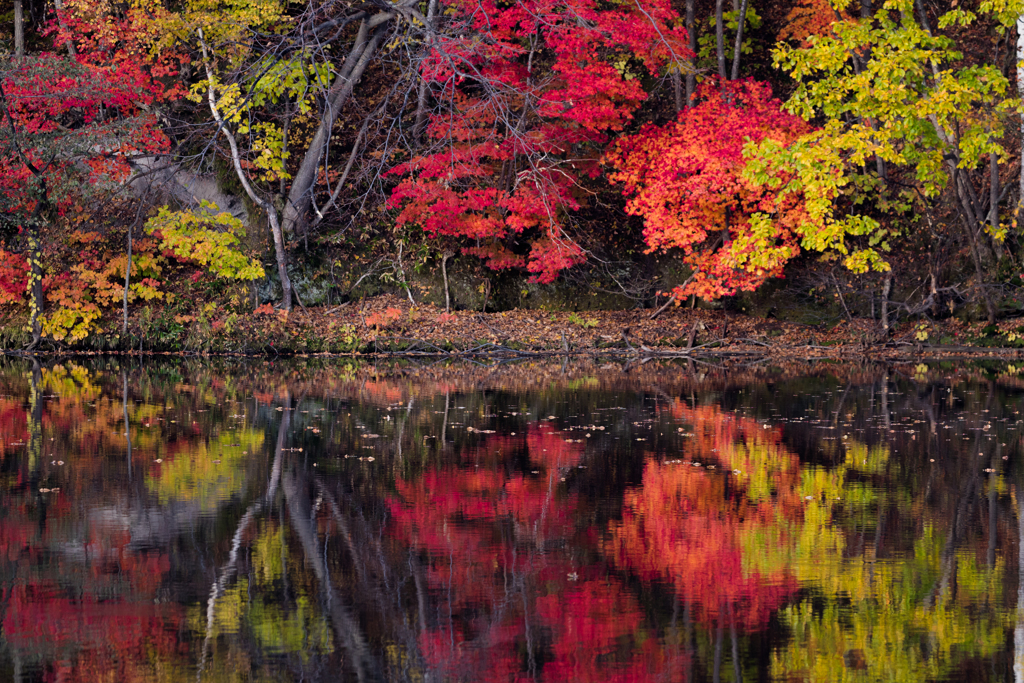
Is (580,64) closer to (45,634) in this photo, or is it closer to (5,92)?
(5,92)

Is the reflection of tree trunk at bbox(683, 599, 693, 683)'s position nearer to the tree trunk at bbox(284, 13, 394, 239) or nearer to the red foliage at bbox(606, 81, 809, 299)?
the red foliage at bbox(606, 81, 809, 299)

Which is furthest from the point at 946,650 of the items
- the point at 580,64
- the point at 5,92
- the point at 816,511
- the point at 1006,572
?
the point at 5,92

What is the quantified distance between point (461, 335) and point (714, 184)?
702 centimetres

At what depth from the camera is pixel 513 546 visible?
271 inches

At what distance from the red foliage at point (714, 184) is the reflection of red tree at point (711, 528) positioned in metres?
13.7

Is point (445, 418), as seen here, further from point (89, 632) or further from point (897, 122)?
point (897, 122)

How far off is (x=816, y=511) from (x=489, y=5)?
52.0ft

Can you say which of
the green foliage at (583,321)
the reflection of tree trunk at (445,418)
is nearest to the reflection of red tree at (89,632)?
the reflection of tree trunk at (445,418)

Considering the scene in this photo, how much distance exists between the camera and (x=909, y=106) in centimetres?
2172

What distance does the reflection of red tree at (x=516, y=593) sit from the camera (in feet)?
15.8

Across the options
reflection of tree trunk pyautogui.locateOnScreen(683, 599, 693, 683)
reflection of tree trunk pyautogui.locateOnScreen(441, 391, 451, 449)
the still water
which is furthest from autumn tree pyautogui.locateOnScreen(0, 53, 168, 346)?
reflection of tree trunk pyautogui.locateOnScreen(683, 599, 693, 683)

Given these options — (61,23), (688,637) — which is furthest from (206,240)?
(688,637)

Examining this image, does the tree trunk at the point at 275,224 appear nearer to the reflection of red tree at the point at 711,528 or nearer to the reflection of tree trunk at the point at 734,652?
the reflection of red tree at the point at 711,528

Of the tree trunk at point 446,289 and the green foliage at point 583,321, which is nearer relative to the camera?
the green foliage at point 583,321
